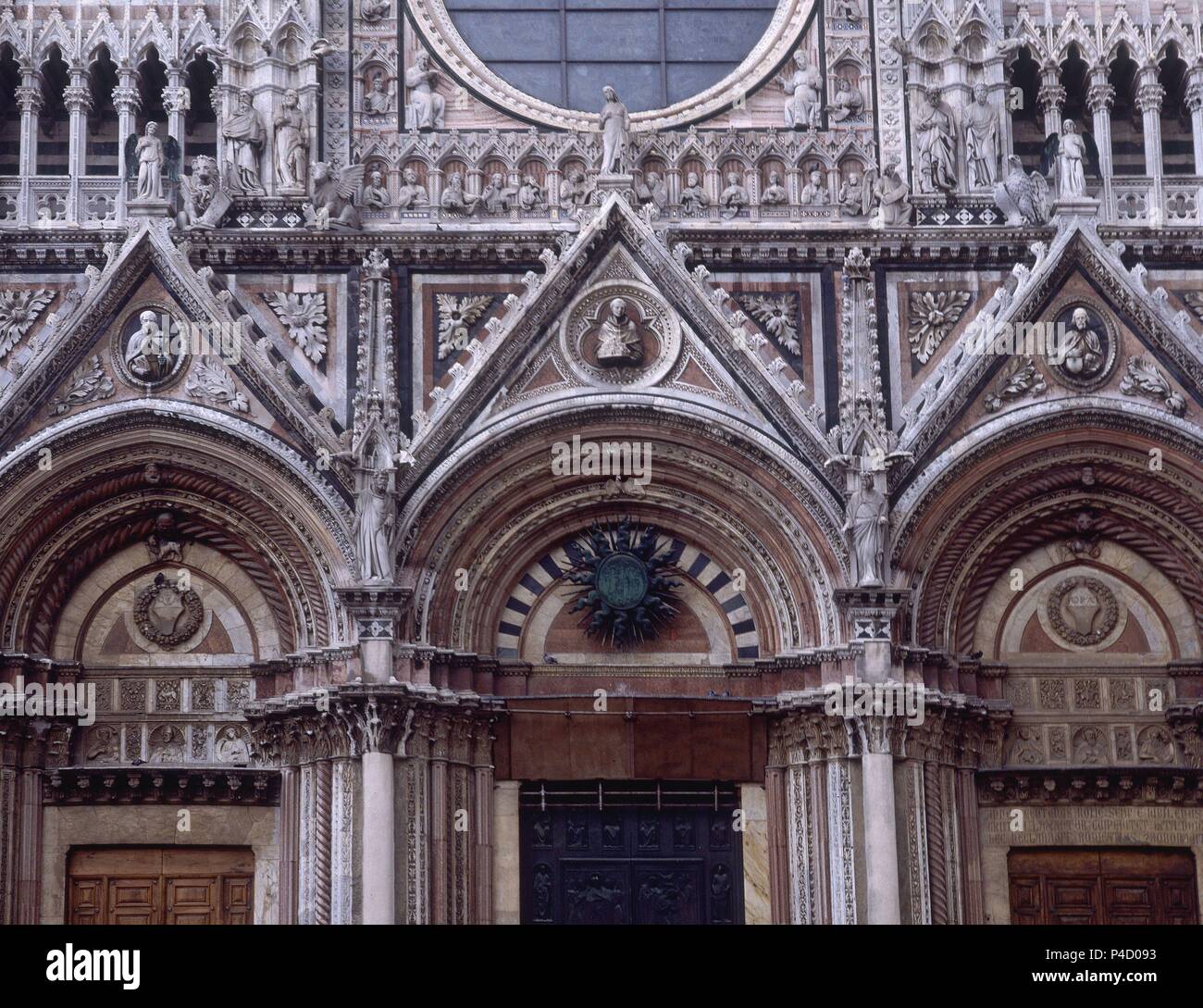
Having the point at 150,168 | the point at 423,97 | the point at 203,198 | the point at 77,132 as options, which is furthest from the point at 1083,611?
the point at 77,132

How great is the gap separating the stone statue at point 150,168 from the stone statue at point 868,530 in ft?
26.1

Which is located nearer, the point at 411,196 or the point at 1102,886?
the point at 1102,886

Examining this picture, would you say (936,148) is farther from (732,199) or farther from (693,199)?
(693,199)

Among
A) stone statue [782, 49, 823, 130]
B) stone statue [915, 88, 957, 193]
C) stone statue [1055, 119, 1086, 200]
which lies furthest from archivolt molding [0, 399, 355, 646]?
stone statue [1055, 119, 1086, 200]

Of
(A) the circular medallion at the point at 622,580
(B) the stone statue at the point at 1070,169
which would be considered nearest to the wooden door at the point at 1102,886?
(A) the circular medallion at the point at 622,580

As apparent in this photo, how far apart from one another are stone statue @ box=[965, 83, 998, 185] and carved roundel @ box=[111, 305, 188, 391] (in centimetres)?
865

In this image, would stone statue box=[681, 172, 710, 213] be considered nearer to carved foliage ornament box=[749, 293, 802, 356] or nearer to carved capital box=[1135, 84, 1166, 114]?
carved foliage ornament box=[749, 293, 802, 356]

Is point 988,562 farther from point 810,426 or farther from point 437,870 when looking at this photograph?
point 437,870

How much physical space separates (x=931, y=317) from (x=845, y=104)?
274 cm

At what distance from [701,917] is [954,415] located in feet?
19.1

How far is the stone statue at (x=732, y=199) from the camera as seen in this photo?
87.5 ft

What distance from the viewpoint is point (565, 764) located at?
25.8 meters

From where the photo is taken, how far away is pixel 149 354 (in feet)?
83.9

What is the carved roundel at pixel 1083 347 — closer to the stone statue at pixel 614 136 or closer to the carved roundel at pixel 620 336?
the carved roundel at pixel 620 336
